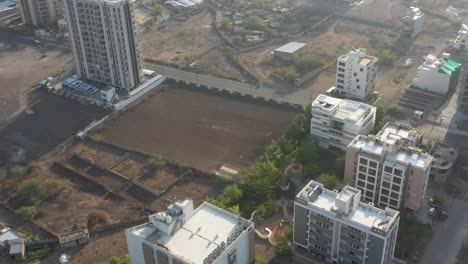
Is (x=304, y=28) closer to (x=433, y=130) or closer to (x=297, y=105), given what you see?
(x=297, y=105)

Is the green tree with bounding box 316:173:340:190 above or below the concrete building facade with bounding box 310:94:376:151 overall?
below

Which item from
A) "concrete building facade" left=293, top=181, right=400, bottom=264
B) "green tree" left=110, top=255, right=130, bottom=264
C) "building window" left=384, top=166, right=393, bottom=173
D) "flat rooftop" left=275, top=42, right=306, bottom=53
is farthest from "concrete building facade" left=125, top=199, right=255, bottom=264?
"flat rooftop" left=275, top=42, right=306, bottom=53

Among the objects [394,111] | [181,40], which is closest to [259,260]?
[394,111]

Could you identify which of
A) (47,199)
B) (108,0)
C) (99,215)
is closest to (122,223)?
(99,215)

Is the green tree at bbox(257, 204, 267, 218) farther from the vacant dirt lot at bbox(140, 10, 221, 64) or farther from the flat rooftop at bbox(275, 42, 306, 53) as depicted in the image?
the vacant dirt lot at bbox(140, 10, 221, 64)

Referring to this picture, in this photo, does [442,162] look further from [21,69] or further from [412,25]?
[21,69]

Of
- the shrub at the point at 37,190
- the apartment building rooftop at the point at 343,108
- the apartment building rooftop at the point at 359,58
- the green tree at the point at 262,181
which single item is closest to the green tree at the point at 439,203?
the apartment building rooftop at the point at 343,108
